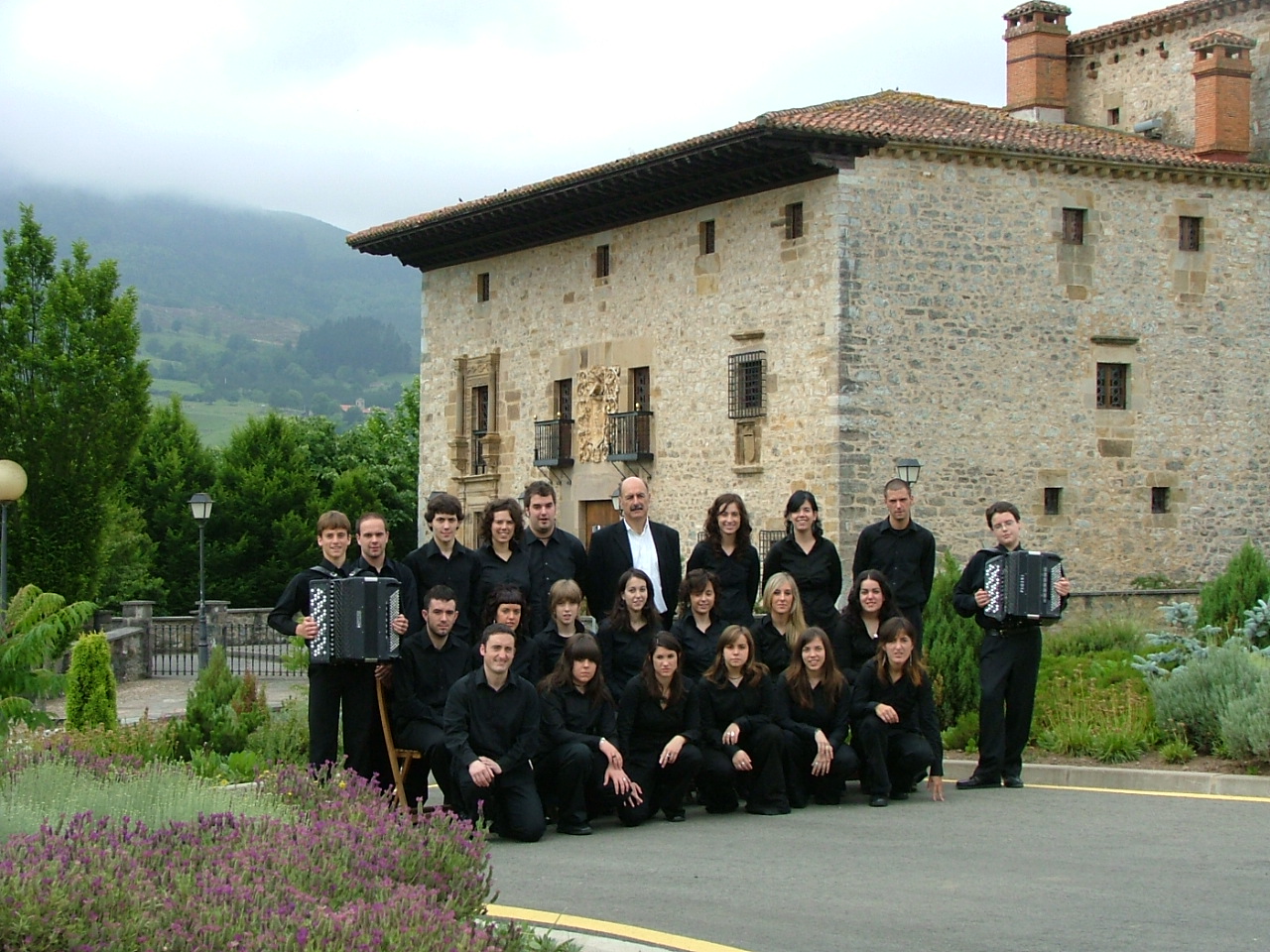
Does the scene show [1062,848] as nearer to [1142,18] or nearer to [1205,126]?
[1205,126]

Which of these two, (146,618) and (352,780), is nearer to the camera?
(352,780)

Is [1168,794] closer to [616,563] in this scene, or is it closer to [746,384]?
[616,563]

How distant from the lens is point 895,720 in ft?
37.9

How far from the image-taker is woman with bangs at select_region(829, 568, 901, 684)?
11.9 meters

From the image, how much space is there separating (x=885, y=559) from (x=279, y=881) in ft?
23.1

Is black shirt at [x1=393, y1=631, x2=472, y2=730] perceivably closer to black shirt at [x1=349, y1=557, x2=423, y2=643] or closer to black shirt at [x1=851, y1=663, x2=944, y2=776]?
black shirt at [x1=349, y1=557, x2=423, y2=643]

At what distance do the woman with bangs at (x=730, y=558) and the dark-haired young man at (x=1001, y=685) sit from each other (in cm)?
134

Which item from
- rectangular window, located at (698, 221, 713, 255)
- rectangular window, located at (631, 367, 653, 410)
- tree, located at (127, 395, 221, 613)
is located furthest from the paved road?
tree, located at (127, 395, 221, 613)

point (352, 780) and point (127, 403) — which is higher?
point (127, 403)

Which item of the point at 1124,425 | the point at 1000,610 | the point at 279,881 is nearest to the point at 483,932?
the point at 279,881

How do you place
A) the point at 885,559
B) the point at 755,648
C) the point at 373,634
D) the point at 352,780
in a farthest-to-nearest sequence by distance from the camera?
the point at 885,559 < the point at 755,648 < the point at 373,634 < the point at 352,780

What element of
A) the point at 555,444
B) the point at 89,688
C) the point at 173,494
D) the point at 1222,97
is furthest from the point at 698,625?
the point at 173,494

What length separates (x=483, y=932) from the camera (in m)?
6.18

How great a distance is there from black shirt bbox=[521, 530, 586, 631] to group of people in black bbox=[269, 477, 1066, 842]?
0.02 m
